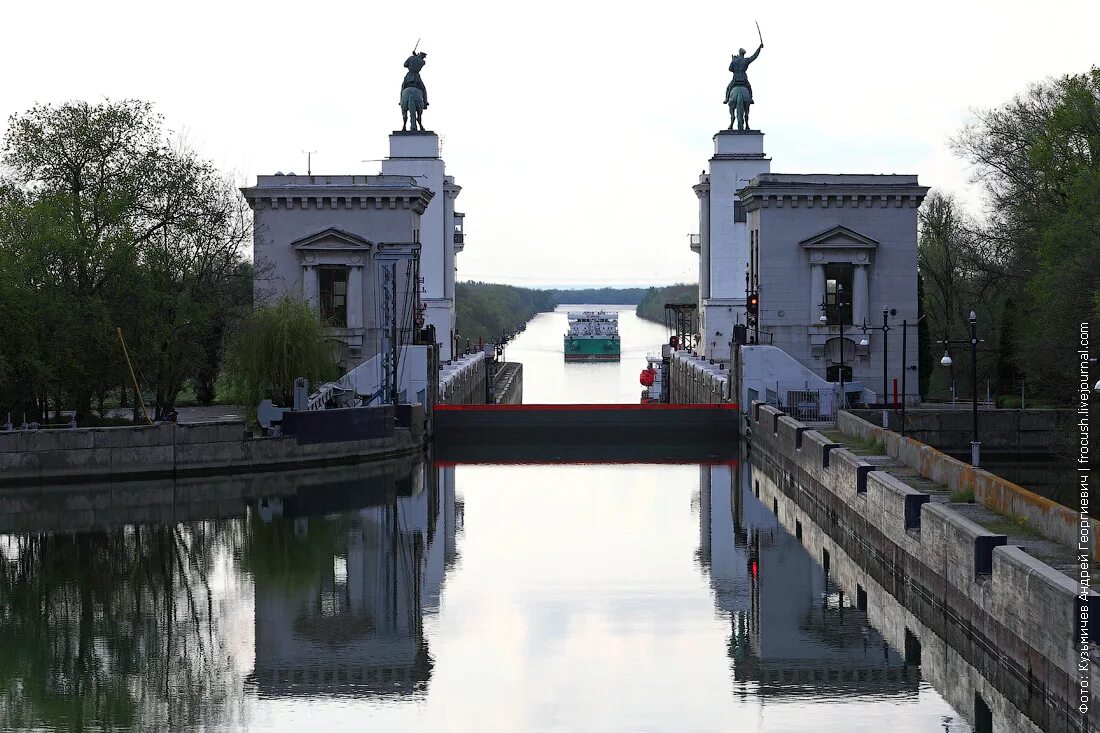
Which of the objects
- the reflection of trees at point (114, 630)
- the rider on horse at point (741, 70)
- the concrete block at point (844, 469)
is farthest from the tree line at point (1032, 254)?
the reflection of trees at point (114, 630)

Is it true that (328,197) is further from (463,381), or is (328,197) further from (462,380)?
(463,381)

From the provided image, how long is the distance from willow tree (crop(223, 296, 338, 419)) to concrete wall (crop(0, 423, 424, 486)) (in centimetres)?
450

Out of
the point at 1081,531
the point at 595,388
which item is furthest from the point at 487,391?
the point at 1081,531

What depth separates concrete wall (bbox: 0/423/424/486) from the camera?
1682 inches

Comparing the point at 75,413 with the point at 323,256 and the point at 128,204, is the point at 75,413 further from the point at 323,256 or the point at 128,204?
the point at 323,256

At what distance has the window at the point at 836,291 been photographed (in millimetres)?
59250

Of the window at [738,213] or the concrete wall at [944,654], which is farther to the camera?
the window at [738,213]

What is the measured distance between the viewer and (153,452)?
145 ft

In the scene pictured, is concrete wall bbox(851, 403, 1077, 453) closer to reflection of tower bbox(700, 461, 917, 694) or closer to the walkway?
the walkway

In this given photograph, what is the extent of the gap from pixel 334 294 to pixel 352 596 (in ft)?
97.3

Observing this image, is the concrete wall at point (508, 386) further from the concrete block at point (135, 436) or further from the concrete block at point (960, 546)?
the concrete block at point (960, 546)

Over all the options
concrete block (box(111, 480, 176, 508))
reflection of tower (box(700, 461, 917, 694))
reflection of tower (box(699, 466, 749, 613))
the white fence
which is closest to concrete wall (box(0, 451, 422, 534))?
concrete block (box(111, 480, 176, 508))

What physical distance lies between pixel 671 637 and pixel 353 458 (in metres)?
24.3

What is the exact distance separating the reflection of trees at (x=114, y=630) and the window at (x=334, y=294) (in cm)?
2126
